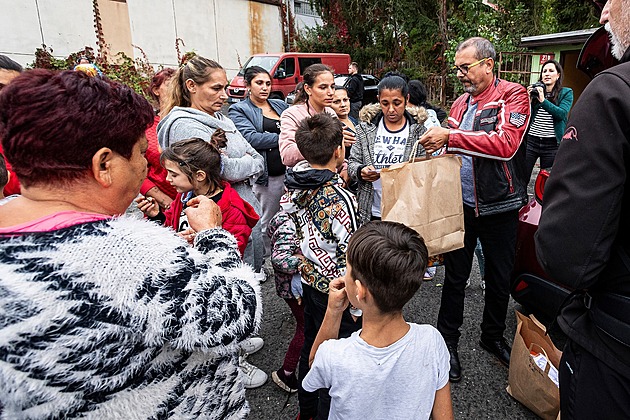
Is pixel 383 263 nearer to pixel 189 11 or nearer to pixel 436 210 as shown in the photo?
pixel 436 210

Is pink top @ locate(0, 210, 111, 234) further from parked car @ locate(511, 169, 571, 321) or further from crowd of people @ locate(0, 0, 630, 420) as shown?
parked car @ locate(511, 169, 571, 321)

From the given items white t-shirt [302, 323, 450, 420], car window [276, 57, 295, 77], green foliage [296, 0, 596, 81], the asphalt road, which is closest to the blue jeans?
the asphalt road

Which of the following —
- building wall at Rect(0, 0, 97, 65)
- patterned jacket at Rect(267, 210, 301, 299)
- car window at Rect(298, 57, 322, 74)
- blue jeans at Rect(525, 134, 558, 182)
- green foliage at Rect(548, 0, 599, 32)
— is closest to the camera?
patterned jacket at Rect(267, 210, 301, 299)

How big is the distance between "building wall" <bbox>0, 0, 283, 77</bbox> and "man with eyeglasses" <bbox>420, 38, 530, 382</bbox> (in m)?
14.3

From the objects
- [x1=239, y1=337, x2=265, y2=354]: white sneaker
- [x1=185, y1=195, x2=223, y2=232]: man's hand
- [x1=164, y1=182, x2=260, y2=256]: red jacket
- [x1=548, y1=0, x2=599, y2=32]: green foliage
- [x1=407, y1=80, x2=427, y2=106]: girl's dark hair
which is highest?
[x1=548, y1=0, x2=599, y2=32]: green foliage

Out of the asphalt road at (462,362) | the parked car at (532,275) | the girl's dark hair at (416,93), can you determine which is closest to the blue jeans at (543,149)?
the girl's dark hair at (416,93)

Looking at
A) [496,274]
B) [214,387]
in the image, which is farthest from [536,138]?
[214,387]

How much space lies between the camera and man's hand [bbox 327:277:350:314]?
5.23 feet

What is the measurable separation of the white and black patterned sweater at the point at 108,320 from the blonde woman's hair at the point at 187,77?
186 centimetres

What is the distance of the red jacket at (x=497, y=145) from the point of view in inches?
94.6

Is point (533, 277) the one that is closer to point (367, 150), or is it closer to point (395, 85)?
point (367, 150)

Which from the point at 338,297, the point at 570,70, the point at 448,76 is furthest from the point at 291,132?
the point at 448,76

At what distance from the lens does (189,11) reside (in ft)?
54.2

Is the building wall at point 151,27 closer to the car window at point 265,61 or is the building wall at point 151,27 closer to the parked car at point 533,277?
the car window at point 265,61
